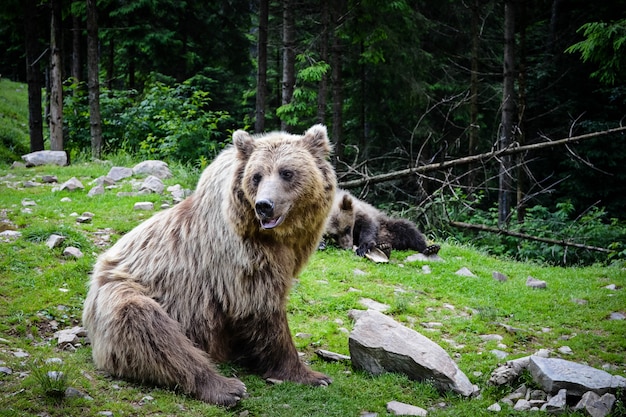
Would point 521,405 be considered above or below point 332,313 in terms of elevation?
above

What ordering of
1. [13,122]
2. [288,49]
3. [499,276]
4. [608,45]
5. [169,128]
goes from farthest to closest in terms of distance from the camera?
1. [13,122]
2. [288,49]
3. [169,128]
4. [608,45]
5. [499,276]

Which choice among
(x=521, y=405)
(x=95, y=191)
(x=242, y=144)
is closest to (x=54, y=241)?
(x=95, y=191)

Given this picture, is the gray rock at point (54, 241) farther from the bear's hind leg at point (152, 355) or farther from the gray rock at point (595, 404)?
the gray rock at point (595, 404)

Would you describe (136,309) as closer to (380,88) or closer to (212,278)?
(212,278)

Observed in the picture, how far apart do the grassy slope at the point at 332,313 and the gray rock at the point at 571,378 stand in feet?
1.32

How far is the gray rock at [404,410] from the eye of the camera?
4.16m

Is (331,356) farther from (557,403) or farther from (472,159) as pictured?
(472,159)

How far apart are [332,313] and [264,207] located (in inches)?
109

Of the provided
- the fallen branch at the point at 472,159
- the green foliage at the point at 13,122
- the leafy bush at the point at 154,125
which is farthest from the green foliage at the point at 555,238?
the green foliage at the point at 13,122

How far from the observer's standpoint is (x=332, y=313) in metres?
6.52

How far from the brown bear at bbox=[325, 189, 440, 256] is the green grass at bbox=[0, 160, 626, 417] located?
0.35m

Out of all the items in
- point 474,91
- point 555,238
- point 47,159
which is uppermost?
point 474,91

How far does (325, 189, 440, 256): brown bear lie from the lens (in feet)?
31.6

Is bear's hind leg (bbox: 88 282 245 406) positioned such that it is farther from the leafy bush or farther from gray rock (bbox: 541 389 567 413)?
the leafy bush
